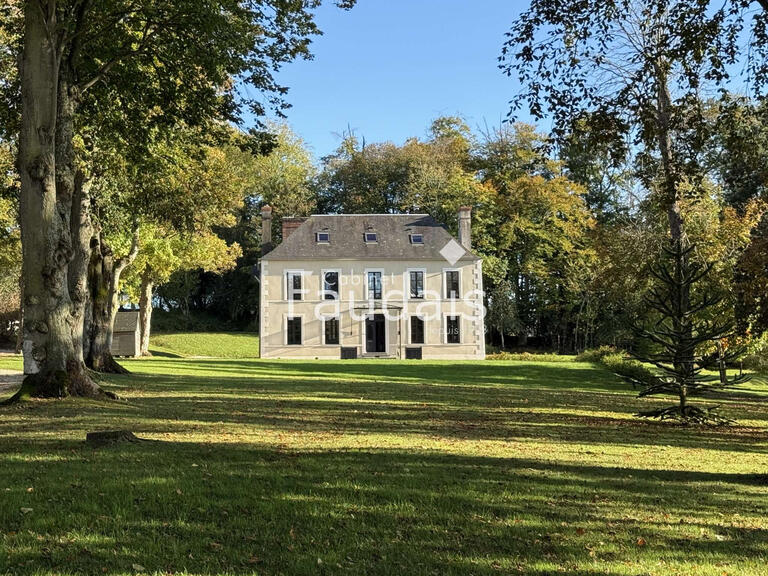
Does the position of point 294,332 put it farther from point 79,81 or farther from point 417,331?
point 79,81

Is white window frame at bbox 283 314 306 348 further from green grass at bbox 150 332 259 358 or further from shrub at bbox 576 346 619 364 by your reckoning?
shrub at bbox 576 346 619 364

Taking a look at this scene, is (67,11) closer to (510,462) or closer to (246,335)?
(510,462)

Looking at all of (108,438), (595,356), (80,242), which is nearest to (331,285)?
(595,356)

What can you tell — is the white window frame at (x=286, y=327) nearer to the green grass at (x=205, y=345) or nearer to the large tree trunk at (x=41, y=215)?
the green grass at (x=205, y=345)

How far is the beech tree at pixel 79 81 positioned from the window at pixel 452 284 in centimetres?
2677

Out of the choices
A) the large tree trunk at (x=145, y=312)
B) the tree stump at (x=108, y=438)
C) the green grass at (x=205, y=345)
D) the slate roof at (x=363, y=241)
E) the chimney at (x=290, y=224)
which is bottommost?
the tree stump at (x=108, y=438)

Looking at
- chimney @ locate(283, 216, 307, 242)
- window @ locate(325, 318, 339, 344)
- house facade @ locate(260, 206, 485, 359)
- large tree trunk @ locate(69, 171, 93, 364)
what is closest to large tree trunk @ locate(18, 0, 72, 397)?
large tree trunk @ locate(69, 171, 93, 364)

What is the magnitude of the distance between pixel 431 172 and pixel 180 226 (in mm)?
30317

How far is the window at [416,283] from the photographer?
41781 mm

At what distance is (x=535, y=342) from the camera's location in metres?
52.5

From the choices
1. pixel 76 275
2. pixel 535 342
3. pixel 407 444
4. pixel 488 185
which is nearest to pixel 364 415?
pixel 407 444

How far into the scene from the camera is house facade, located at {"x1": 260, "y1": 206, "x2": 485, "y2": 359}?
41375 millimetres

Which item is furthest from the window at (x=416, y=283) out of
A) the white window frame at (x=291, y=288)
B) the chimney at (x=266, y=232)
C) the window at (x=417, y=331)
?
the chimney at (x=266, y=232)

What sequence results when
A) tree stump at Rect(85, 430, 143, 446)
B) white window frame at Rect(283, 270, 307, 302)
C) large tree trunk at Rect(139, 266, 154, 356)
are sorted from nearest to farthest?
tree stump at Rect(85, 430, 143, 446) < large tree trunk at Rect(139, 266, 154, 356) < white window frame at Rect(283, 270, 307, 302)
